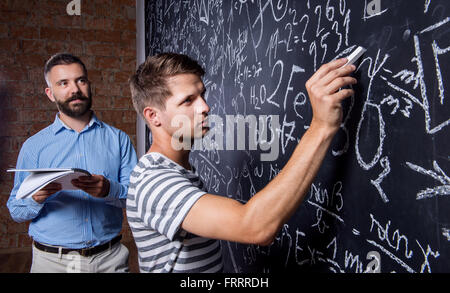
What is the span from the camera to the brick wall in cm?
337

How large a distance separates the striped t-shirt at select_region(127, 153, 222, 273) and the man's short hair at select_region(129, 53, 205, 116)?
17cm

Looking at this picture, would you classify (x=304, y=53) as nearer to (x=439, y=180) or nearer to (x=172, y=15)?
(x=439, y=180)

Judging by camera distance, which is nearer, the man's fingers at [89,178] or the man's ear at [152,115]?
the man's ear at [152,115]

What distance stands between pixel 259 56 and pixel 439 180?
0.81 metres

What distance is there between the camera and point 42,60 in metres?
3.42

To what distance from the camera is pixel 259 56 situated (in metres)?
1.26

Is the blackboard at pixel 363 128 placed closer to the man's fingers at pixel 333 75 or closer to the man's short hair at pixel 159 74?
the man's fingers at pixel 333 75

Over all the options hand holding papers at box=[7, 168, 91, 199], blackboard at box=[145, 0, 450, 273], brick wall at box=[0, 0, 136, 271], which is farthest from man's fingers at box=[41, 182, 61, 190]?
brick wall at box=[0, 0, 136, 271]

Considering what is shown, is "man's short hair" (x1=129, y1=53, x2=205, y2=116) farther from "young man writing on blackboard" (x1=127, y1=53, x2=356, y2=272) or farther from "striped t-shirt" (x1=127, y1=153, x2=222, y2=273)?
"striped t-shirt" (x1=127, y1=153, x2=222, y2=273)

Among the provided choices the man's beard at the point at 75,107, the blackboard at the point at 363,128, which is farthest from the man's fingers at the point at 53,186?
the blackboard at the point at 363,128

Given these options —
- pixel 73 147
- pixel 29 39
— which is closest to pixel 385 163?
pixel 73 147

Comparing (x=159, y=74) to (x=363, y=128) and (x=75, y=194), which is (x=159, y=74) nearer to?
(x=363, y=128)

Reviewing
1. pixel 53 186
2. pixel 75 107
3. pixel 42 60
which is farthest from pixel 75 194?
pixel 42 60

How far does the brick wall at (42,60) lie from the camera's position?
133 inches
